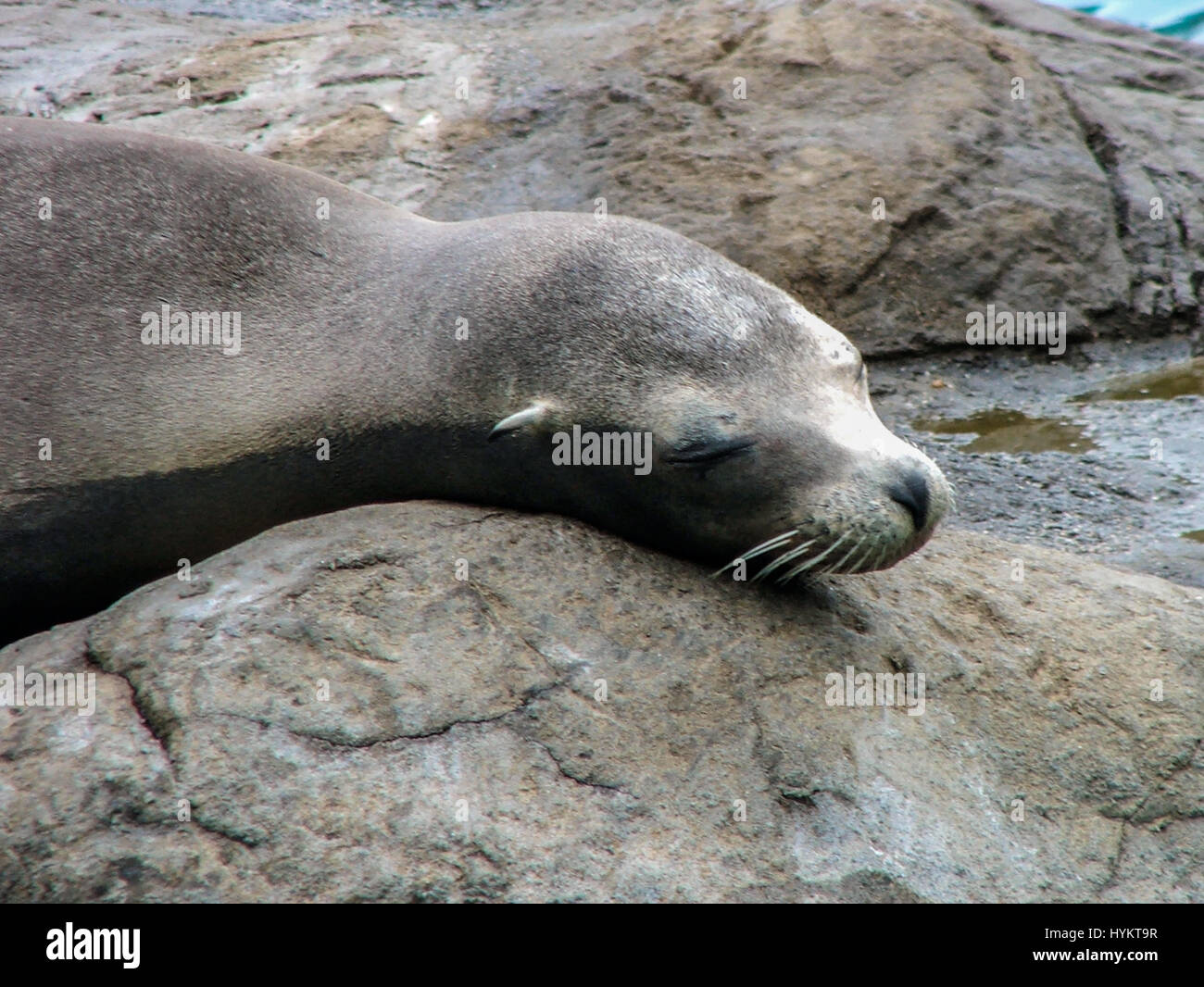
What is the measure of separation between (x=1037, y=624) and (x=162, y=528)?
244 cm

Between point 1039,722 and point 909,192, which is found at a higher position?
point 909,192

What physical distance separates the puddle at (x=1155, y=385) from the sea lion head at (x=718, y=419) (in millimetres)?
2623

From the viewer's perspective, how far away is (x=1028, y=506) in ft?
15.8

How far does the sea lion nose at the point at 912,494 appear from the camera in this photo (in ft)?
10.5

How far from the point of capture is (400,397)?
3.53 m

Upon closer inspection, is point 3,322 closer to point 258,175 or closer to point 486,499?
point 258,175

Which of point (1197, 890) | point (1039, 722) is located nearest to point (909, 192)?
point (1039, 722)

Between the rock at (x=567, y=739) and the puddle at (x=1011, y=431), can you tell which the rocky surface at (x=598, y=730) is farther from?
the puddle at (x=1011, y=431)

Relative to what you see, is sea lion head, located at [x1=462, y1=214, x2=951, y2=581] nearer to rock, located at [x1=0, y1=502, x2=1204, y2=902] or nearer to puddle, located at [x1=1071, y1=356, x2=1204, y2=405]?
rock, located at [x1=0, y1=502, x2=1204, y2=902]

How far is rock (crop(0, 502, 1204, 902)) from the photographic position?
8.57ft
